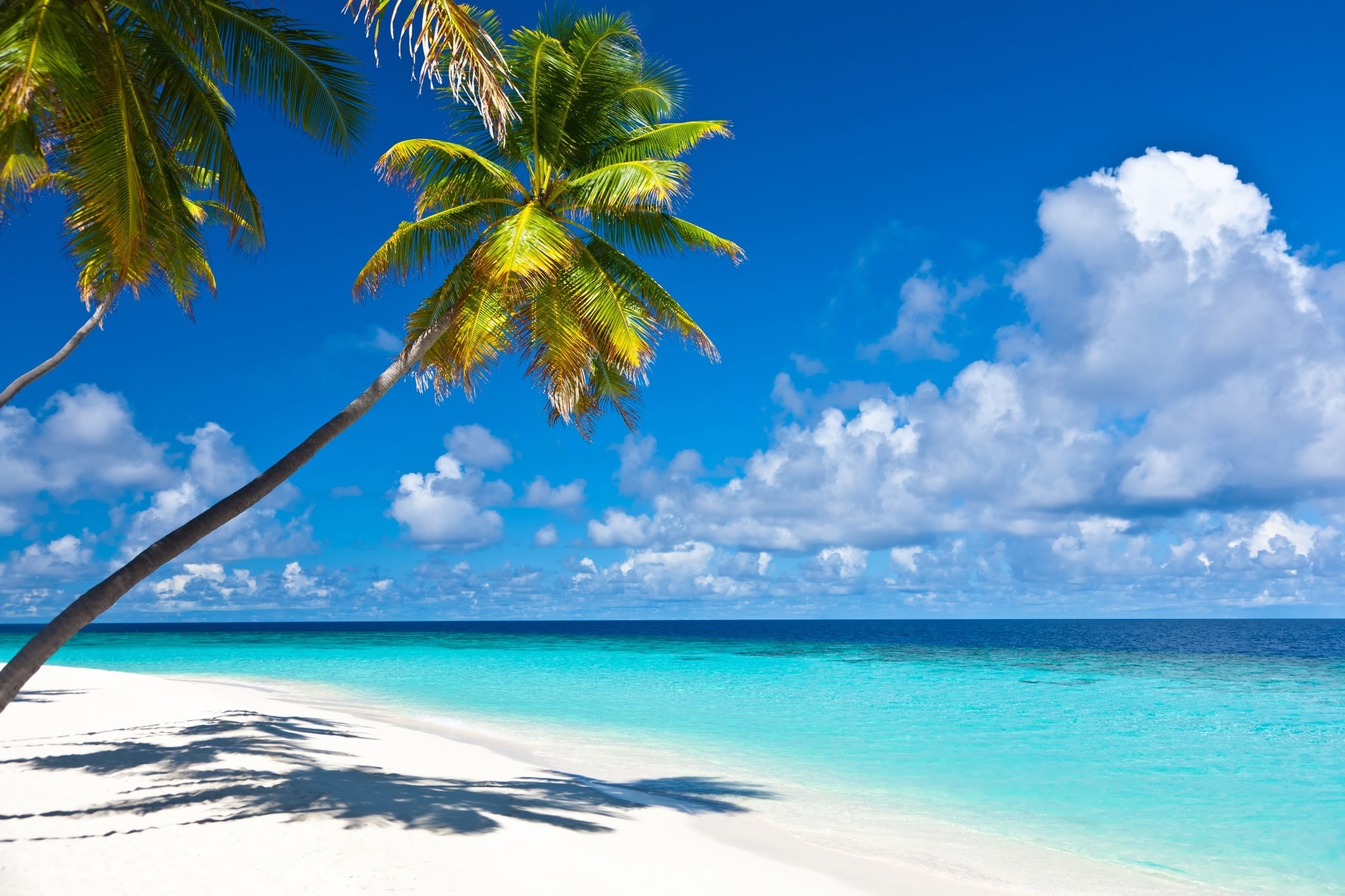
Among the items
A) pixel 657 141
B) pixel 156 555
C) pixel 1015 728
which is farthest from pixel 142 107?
pixel 1015 728

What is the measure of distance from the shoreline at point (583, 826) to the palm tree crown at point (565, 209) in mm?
4169

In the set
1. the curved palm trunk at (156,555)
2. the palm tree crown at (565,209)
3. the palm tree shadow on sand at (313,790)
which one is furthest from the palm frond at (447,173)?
the palm tree shadow on sand at (313,790)

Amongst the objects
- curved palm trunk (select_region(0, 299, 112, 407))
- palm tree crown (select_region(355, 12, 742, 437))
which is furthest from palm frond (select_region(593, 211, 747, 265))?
curved palm trunk (select_region(0, 299, 112, 407))

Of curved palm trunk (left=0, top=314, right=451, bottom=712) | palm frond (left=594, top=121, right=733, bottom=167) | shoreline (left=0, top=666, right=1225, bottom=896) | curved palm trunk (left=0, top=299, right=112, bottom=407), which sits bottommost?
shoreline (left=0, top=666, right=1225, bottom=896)

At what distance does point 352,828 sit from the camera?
6230mm

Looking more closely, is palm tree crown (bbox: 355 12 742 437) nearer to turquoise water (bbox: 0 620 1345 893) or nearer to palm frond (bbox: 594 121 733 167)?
palm frond (bbox: 594 121 733 167)

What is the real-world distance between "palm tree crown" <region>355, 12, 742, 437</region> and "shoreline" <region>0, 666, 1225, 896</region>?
13.7 feet

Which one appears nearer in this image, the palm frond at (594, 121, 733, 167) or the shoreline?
the shoreline

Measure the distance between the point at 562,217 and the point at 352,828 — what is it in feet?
19.2

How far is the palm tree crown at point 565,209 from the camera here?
8.09 meters

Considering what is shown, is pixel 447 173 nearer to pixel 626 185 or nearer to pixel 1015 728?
pixel 626 185

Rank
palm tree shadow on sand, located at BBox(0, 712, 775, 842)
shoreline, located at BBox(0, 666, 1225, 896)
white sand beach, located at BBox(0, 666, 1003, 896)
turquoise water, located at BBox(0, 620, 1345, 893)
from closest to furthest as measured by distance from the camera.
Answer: white sand beach, located at BBox(0, 666, 1003, 896) → shoreline, located at BBox(0, 666, 1225, 896) → palm tree shadow on sand, located at BBox(0, 712, 775, 842) → turquoise water, located at BBox(0, 620, 1345, 893)

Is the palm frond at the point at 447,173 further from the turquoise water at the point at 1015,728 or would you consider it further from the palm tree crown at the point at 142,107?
the turquoise water at the point at 1015,728

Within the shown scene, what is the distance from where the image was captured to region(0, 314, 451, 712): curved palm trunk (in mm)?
4629
